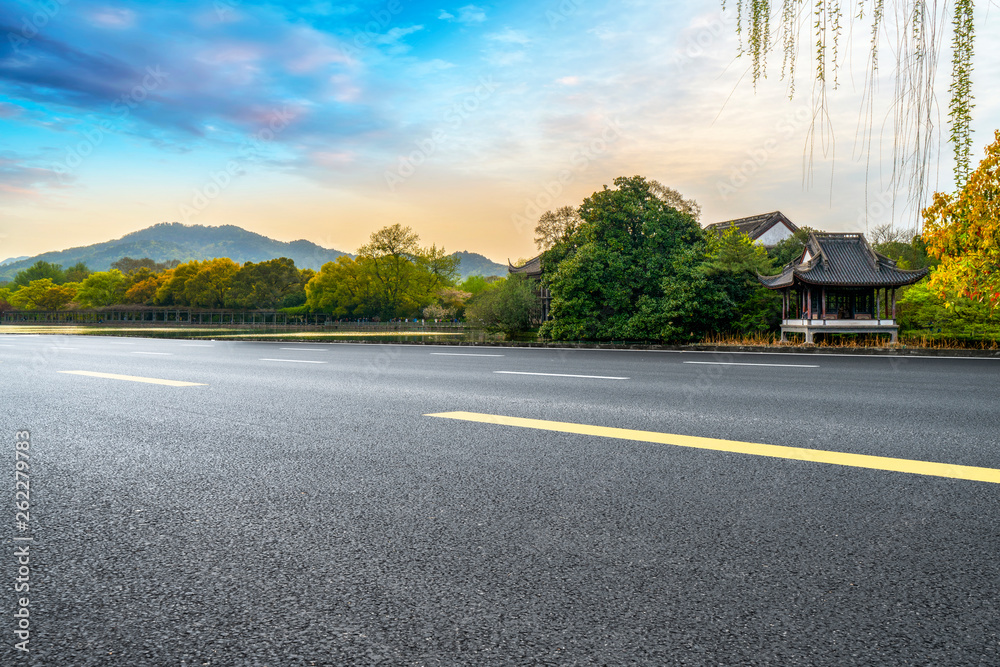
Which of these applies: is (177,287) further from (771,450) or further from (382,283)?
(771,450)

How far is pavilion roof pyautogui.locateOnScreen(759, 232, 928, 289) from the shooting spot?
84.3 ft

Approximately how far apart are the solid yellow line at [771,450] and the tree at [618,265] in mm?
19626

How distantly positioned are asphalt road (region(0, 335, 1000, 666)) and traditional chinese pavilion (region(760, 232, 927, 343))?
71.0ft

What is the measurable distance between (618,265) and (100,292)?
11927 cm

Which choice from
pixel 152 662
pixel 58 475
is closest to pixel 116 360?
pixel 58 475

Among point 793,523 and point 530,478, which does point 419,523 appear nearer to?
point 530,478

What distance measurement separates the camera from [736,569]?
2420 millimetres

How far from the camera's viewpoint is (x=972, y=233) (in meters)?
15.1

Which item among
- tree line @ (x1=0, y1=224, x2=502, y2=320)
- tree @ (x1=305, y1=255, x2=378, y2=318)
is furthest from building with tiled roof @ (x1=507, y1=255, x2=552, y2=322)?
tree @ (x1=305, y1=255, x2=378, y2=318)

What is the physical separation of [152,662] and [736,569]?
1942 mm

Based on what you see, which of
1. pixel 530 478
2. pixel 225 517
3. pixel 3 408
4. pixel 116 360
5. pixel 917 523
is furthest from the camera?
pixel 116 360

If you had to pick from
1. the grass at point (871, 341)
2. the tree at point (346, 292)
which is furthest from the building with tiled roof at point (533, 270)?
the tree at point (346, 292)

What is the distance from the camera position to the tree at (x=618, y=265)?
2605 cm

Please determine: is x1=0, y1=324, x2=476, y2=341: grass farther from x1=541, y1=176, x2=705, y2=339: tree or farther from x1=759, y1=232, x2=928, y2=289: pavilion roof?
x1=759, y1=232, x2=928, y2=289: pavilion roof
